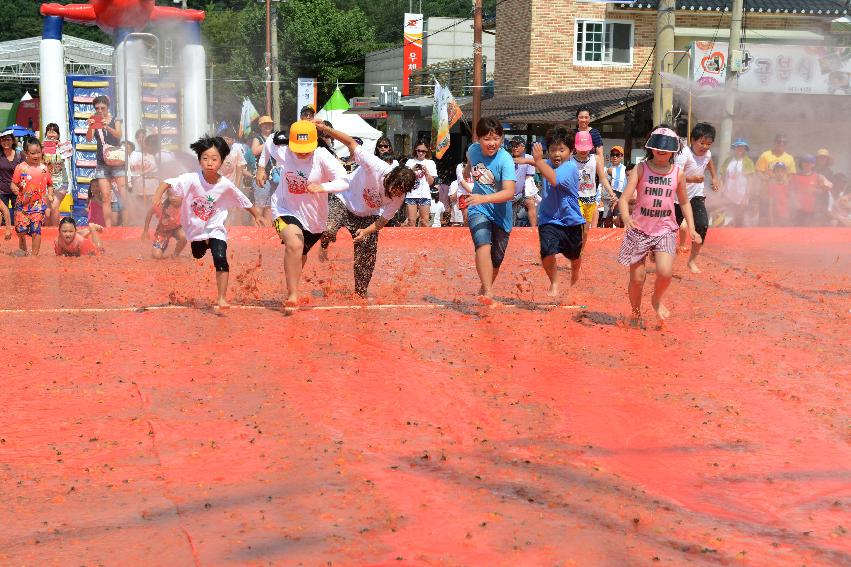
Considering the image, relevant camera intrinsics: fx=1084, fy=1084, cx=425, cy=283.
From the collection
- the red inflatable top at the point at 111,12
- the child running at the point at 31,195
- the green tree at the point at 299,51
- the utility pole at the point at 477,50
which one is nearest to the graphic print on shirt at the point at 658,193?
the child running at the point at 31,195

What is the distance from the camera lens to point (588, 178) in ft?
48.8

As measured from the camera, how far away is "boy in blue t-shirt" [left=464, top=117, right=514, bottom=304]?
10109 mm

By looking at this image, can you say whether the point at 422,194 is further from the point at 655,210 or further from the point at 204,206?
the point at 655,210

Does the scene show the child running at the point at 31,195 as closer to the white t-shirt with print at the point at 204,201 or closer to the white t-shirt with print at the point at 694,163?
the white t-shirt with print at the point at 204,201

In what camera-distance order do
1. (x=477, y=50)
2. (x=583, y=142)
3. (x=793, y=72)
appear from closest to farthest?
1. (x=583, y=142)
2. (x=793, y=72)
3. (x=477, y=50)

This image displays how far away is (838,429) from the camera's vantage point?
6484mm

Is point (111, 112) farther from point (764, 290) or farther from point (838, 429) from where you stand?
point (838, 429)

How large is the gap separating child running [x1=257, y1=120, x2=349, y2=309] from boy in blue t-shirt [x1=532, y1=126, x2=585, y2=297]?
2.19 m

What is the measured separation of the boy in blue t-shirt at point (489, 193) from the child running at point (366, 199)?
62cm

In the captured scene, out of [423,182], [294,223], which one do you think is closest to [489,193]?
[294,223]

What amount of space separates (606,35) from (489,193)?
83.8ft

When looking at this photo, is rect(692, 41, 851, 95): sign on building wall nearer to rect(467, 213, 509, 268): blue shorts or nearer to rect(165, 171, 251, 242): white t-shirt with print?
rect(467, 213, 509, 268): blue shorts

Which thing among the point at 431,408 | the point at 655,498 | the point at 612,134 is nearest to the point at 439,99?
the point at 612,134

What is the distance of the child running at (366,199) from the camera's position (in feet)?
32.8
